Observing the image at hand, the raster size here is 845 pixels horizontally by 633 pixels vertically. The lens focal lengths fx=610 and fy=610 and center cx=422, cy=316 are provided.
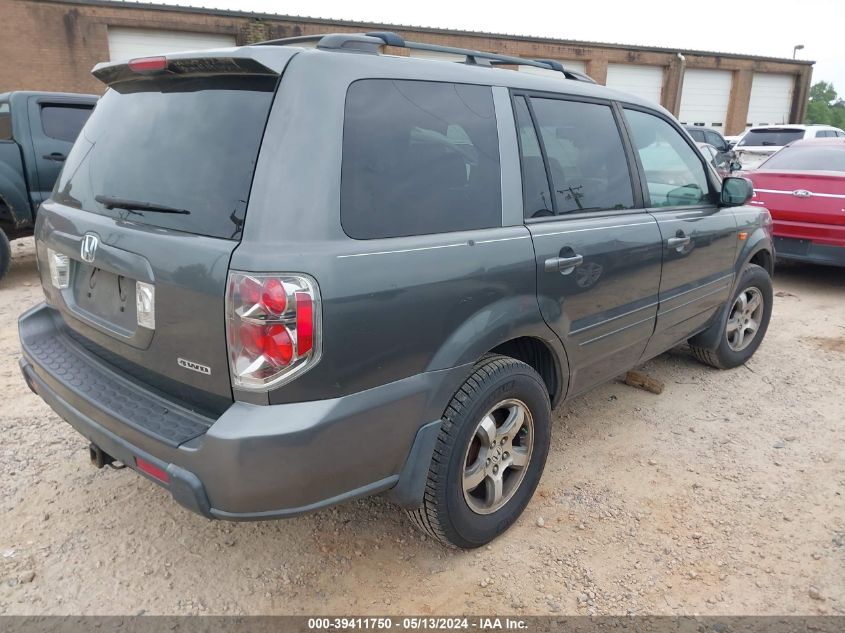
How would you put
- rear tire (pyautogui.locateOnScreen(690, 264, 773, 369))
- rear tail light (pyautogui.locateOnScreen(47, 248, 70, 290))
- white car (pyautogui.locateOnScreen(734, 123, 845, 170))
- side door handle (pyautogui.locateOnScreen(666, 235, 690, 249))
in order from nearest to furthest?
rear tail light (pyautogui.locateOnScreen(47, 248, 70, 290))
side door handle (pyautogui.locateOnScreen(666, 235, 690, 249))
rear tire (pyautogui.locateOnScreen(690, 264, 773, 369))
white car (pyautogui.locateOnScreen(734, 123, 845, 170))

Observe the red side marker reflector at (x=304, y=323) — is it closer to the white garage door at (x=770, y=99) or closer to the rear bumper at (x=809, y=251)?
the rear bumper at (x=809, y=251)

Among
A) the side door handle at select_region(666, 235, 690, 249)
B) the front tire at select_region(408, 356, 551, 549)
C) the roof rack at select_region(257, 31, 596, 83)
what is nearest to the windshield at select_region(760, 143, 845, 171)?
the side door handle at select_region(666, 235, 690, 249)

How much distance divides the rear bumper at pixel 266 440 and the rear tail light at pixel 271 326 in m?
0.11

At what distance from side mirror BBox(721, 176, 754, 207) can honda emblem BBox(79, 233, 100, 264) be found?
349 cm

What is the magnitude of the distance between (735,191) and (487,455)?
8.17ft

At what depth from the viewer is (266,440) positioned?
1792mm

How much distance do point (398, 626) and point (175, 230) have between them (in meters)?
1.60

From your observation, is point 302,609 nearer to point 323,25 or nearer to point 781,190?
point 781,190

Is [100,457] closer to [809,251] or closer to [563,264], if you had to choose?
[563,264]

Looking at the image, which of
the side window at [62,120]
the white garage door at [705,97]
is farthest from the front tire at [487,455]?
the white garage door at [705,97]

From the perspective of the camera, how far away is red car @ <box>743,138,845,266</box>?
6.24 meters

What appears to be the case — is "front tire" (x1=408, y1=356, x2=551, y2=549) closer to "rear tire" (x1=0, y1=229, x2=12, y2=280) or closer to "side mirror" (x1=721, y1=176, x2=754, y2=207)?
"side mirror" (x1=721, y1=176, x2=754, y2=207)

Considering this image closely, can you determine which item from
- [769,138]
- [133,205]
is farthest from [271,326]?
[769,138]

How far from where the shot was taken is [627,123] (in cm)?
326
